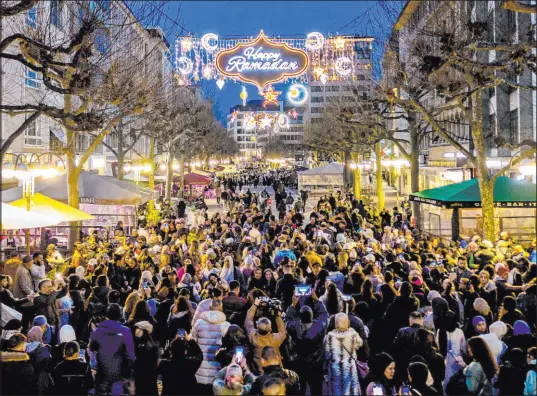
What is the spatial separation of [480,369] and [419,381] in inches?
32.6

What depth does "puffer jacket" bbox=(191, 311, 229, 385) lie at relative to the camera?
249 inches

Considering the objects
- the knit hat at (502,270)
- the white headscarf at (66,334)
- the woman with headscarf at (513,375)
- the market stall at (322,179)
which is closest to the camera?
the woman with headscarf at (513,375)

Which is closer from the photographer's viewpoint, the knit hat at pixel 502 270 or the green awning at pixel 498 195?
the knit hat at pixel 502 270

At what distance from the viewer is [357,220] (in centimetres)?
2138

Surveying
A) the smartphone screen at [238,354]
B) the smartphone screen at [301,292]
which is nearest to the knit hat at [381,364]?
the smartphone screen at [238,354]

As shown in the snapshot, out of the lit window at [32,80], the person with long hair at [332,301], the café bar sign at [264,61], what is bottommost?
the person with long hair at [332,301]

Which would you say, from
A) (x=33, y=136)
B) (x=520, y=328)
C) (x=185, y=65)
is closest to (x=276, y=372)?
(x=520, y=328)

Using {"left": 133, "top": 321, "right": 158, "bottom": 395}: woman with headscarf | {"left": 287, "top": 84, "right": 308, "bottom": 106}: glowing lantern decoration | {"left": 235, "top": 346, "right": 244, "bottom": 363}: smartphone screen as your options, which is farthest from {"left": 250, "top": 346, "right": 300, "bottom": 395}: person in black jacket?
{"left": 287, "top": 84, "right": 308, "bottom": 106}: glowing lantern decoration

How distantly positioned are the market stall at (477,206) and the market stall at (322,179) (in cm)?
1979

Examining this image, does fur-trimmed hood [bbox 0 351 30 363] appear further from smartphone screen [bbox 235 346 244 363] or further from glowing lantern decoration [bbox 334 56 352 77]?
glowing lantern decoration [bbox 334 56 352 77]

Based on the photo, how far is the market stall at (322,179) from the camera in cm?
4081

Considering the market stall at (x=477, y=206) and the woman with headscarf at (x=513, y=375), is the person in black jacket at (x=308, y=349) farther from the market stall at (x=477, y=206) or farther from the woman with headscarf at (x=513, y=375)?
the market stall at (x=477, y=206)

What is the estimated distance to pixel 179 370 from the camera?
18.9 feet

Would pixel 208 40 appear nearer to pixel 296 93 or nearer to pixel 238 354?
pixel 296 93
